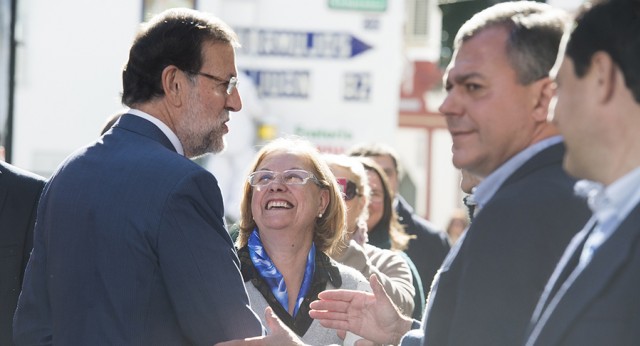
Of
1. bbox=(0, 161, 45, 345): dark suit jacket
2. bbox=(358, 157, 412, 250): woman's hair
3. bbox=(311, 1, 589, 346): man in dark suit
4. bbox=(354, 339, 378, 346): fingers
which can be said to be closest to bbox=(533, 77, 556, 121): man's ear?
bbox=(311, 1, 589, 346): man in dark suit

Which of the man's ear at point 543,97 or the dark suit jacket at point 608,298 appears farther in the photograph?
the man's ear at point 543,97

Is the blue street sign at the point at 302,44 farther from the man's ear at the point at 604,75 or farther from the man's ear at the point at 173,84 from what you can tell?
the man's ear at the point at 604,75

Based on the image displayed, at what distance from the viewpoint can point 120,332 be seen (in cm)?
318

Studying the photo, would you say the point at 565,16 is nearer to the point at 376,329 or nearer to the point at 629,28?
the point at 629,28

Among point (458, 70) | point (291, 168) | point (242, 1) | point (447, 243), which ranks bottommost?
point (447, 243)

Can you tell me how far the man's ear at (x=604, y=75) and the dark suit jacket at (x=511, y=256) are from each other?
12.4 inches

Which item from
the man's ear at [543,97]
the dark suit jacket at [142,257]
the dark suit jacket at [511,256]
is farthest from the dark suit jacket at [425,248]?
the dark suit jacket at [511,256]

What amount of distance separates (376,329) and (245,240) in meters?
1.05

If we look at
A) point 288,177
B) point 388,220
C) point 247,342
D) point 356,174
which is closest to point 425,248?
point 388,220

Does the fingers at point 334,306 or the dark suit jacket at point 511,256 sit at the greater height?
the dark suit jacket at point 511,256

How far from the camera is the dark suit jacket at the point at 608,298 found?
225cm

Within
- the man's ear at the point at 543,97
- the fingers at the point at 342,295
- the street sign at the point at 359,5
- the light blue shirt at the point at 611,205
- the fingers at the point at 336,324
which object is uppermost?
the street sign at the point at 359,5

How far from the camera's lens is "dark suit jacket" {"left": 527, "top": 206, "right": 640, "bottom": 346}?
7.37 ft

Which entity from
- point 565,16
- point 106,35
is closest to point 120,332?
point 565,16
